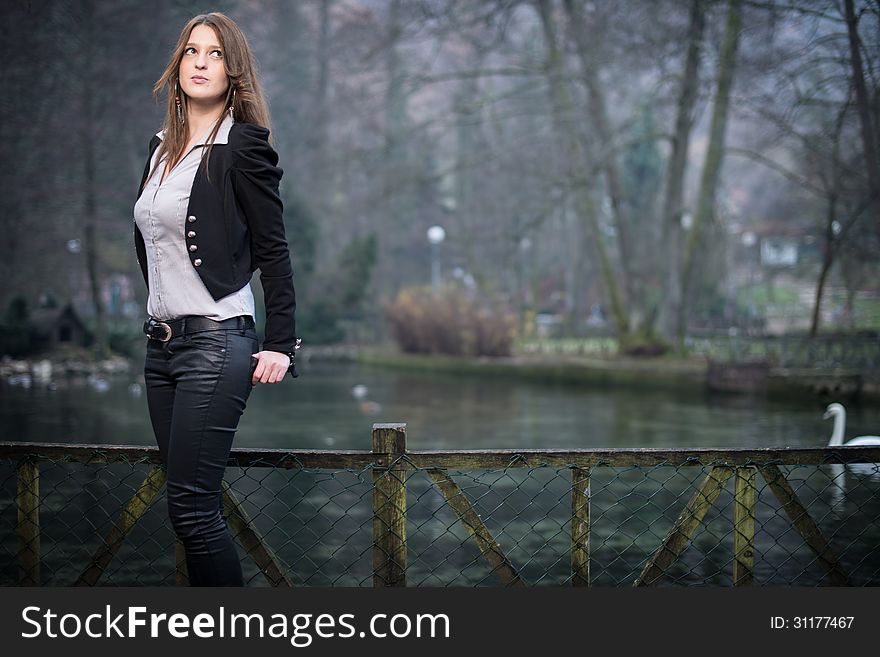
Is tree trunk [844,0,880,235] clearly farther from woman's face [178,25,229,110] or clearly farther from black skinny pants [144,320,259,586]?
black skinny pants [144,320,259,586]

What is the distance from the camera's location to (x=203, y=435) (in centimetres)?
293

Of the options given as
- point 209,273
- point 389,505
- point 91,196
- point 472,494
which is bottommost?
point 472,494

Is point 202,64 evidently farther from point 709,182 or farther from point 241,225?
point 709,182

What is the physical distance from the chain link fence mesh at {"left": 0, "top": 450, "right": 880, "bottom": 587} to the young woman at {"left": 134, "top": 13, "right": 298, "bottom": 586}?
3.53 feet

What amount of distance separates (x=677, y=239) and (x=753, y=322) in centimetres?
899

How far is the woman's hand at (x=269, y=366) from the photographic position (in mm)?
2975

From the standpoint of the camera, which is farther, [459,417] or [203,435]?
[459,417]

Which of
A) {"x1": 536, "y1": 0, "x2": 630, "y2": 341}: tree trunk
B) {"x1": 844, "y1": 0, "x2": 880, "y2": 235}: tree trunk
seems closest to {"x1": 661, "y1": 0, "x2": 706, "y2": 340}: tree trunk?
{"x1": 536, "y1": 0, "x2": 630, "y2": 341}: tree trunk

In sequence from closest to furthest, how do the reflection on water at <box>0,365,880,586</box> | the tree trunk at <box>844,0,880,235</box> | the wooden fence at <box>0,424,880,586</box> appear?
the wooden fence at <box>0,424,880,586</box> → the reflection on water at <box>0,365,880,586</box> → the tree trunk at <box>844,0,880,235</box>

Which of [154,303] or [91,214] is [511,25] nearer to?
[91,214]

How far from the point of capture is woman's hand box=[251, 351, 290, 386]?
297cm

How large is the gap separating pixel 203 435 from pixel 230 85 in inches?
43.8

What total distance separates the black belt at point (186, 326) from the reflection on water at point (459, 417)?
7.14 meters

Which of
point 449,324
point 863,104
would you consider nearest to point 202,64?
point 863,104
